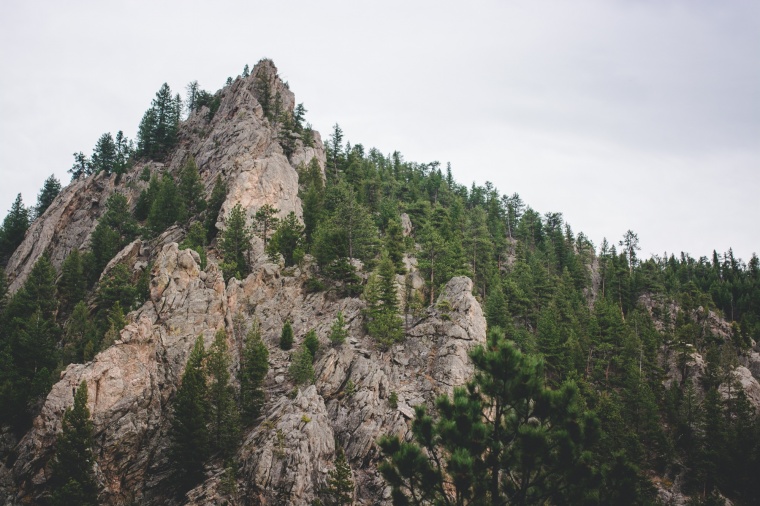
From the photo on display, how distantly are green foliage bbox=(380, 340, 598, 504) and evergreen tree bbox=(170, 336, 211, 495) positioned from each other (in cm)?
2205

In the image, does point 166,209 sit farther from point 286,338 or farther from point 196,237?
point 286,338

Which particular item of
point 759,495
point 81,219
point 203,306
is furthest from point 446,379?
point 81,219

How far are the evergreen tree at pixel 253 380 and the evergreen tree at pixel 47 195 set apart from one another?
80.4m

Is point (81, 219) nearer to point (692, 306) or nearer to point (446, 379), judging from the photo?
point (446, 379)

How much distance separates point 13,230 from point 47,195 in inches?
794

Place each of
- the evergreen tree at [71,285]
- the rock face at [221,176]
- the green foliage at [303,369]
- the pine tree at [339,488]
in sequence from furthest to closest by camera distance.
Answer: the rock face at [221,176]
the evergreen tree at [71,285]
the green foliage at [303,369]
the pine tree at [339,488]

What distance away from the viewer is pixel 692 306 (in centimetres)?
7525

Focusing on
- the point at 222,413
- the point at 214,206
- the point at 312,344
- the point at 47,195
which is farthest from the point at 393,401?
the point at 47,195

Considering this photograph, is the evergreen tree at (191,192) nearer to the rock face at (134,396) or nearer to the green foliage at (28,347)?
the green foliage at (28,347)

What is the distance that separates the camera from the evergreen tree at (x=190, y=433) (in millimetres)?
31047

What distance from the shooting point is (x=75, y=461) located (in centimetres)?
2883

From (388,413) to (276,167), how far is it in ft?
161

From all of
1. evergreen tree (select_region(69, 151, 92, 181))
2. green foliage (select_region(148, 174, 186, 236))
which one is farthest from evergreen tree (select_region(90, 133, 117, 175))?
green foliage (select_region(148, 174, 186, 236))

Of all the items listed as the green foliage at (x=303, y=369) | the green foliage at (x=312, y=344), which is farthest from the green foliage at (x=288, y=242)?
the green foliage at (x=303, y=369)
